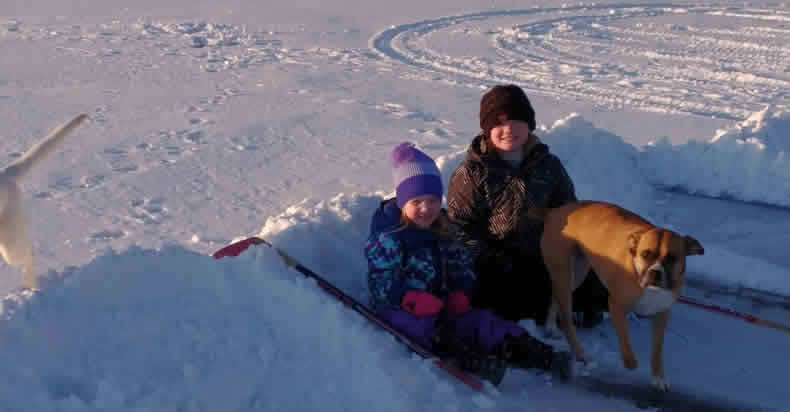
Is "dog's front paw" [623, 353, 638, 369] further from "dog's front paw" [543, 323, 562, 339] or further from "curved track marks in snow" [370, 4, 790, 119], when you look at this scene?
"curved track marks in snow" [370, 4, 790, 119]

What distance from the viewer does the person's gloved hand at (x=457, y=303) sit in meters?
3.33

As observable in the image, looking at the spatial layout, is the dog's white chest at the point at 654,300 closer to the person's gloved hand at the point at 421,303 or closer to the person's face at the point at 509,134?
the person's gloved hand at the point at 421,303

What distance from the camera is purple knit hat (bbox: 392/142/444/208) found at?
3.31 meters

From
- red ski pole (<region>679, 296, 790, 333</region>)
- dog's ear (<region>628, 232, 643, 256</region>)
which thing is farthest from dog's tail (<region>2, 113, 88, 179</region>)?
red ski pole (<region>679, 296, 790, 333</region>)

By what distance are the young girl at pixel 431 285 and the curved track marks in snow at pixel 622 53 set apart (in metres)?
5.34

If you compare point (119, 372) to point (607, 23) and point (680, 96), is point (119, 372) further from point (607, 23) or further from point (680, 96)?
point (607, 23)

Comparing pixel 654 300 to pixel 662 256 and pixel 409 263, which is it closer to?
pixel 662 256

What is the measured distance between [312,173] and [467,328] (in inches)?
115

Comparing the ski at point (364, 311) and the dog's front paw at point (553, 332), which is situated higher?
the ski at point (364, 311)

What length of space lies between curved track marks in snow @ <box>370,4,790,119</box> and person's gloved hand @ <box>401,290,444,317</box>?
5.57 m

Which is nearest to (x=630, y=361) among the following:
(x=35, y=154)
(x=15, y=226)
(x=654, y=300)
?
(x=654, y=300)

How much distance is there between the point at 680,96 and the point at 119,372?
25.3 ft

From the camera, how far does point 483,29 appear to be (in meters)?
12.7

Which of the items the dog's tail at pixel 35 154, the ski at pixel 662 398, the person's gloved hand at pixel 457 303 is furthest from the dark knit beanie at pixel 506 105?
the dog's tail at pixel 35 154
